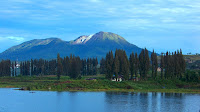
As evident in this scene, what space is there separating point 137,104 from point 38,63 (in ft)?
349

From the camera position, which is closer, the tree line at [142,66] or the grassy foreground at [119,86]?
the grassy foreground at [119,86]

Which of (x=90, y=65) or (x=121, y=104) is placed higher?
(x=90, y=65)

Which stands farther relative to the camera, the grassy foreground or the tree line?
the tree line

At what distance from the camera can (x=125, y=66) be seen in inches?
4390

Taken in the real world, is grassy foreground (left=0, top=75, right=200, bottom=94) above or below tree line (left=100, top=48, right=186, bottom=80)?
below

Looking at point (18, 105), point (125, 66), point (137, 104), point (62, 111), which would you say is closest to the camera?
point (62, 111)

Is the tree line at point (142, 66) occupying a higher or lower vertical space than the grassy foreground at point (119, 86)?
higher

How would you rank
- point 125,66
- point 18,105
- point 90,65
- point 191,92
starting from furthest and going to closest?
point 90,65 < point 125,66 < point 191,92 < point 18,105

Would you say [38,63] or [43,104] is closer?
[43,104]

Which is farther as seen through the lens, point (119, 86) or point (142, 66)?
point (142, 66)

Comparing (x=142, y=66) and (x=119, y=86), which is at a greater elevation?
(x=142, y=66)

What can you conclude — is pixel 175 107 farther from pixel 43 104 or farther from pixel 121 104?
pixel 43 104

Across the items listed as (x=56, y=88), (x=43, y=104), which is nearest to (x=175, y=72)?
(x=56, y=88)

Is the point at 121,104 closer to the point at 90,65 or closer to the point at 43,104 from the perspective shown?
the point at 43,104
